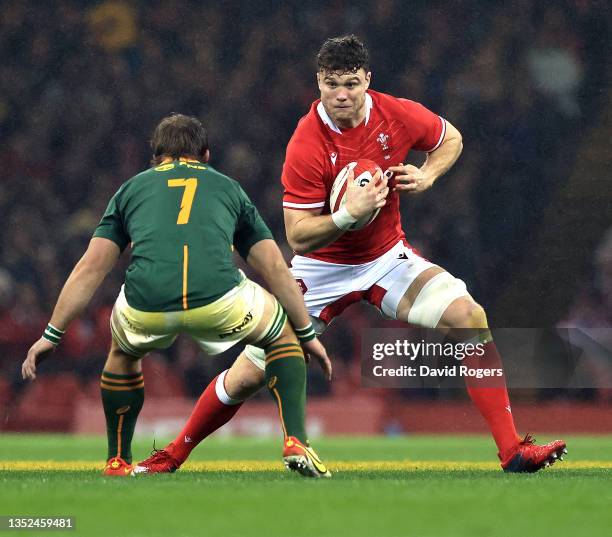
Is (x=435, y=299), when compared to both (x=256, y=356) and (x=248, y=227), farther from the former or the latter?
(x=248, y=227)

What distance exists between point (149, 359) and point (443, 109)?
4.57 m

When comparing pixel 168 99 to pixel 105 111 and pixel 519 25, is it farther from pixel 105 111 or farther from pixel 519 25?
pixel 519 25

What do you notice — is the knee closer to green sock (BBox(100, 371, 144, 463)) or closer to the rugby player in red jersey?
the rugby player in red jersey

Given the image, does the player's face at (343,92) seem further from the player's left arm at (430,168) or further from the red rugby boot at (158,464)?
the red rugby boot at (158,464)

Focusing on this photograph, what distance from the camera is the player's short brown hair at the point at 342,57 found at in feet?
20.6

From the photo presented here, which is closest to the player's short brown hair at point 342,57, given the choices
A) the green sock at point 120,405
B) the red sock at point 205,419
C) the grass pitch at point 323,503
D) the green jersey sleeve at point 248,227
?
the green jersey sleeve at point 248,227

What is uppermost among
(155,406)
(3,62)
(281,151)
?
(3,62)

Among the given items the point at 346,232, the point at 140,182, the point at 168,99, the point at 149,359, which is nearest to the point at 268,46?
the point at 168,99

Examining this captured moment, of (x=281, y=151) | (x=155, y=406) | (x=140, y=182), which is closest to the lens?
(x=140, y=182)

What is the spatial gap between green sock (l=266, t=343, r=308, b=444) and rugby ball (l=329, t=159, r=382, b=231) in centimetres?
92

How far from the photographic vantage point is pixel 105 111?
50.1 feet

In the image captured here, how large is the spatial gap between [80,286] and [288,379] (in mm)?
920

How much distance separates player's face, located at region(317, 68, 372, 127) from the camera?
6.37 meters

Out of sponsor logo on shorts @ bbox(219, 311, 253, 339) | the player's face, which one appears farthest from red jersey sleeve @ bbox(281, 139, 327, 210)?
sponsor logo on shorts @ bbox(219, 311, 253, 339)
